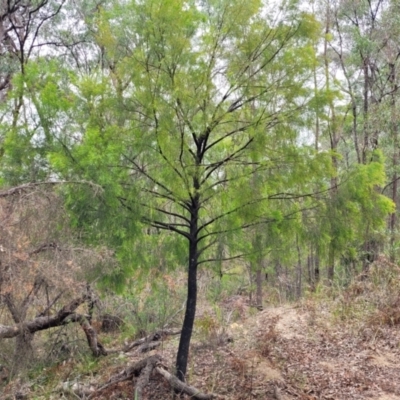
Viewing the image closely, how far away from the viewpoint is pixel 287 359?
18.2ft

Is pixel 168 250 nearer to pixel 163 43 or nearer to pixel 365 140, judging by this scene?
pixel 163 43

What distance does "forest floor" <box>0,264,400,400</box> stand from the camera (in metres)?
4.77

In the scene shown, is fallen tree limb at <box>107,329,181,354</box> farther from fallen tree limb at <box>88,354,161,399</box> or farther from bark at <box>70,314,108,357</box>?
fallen tree limb at <box>88,354,161,399</box>

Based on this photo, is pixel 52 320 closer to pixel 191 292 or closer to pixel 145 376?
pixel 145 376

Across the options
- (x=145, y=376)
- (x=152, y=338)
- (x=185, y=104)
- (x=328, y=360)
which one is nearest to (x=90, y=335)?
(x=152, y=338)

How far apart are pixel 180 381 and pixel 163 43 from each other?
3.93 metres

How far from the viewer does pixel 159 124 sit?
4164mm

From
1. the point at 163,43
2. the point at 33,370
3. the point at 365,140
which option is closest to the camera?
the point at 163,43

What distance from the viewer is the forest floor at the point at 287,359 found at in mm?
4773

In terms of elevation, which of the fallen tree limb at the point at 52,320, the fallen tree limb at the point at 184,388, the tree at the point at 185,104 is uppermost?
the tree at the point at 185,104

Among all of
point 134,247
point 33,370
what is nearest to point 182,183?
point 134,247

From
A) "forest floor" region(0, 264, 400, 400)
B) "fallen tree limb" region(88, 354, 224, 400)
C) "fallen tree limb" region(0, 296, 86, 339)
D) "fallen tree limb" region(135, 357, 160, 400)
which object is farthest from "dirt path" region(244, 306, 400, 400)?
"fallen tree limb" region(0, 296, 86, 339)

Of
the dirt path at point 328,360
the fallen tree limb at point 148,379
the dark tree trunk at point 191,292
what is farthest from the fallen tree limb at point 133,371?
the dirt path at point 328,360

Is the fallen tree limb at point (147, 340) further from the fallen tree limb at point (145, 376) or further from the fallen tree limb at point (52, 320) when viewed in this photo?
the fallen tree limb at point (145, 376)
